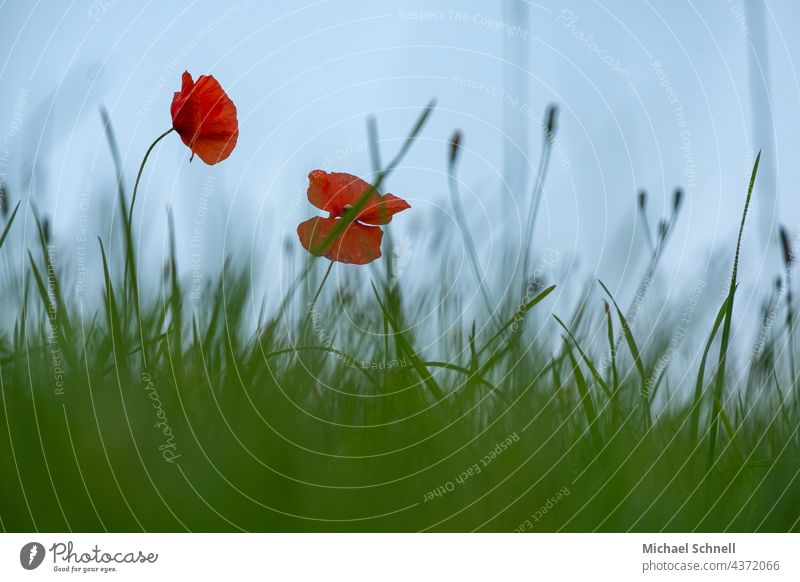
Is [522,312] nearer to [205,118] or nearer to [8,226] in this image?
[205,118]

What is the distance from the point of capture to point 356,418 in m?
0.87

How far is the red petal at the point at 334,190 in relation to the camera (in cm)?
94

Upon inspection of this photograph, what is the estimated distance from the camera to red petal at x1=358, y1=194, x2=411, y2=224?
3.09ft

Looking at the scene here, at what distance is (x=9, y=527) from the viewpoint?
87 centimetres

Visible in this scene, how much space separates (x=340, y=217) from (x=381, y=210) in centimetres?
5

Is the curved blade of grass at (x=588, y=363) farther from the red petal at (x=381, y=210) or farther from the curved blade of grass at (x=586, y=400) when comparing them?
the red petal at (x=381, y=210)

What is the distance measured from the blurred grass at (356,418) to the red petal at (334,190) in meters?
0.07

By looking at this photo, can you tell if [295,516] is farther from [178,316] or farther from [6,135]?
[6,135]

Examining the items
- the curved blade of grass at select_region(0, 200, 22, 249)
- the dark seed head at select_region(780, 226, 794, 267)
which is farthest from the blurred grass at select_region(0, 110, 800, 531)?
the dark seed head at select_region(780, 226, 794, 267)
